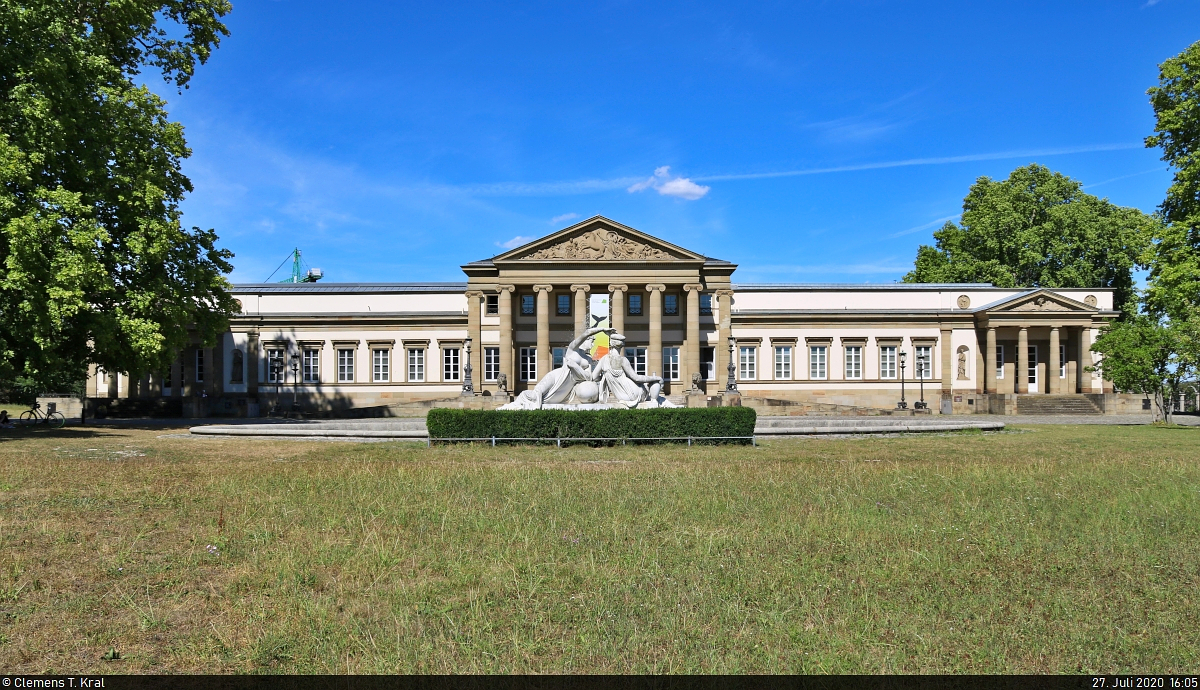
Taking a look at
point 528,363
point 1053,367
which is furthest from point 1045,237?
point 528,363

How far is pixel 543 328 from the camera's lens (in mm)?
45031

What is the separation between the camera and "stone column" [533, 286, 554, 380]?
44.8 metres

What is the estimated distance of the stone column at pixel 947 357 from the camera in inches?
1865

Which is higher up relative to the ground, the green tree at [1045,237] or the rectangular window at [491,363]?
the green tree at [1045,237]

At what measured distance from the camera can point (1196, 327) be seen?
89.3ft

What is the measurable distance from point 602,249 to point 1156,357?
28.7m

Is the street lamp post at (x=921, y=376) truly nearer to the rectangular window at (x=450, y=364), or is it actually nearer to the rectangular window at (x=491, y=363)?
the rectangular window at (x=491, y=363)

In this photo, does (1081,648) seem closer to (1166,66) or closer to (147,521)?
(147,521)

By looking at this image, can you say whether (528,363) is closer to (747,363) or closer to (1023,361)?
(747,363)

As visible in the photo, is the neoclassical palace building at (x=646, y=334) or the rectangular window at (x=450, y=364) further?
the rectangular window at (x=450, y=364)

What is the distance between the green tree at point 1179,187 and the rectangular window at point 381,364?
1586 inches

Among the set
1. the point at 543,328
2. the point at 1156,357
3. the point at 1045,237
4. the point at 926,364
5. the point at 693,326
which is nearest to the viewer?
the point at 1156,357

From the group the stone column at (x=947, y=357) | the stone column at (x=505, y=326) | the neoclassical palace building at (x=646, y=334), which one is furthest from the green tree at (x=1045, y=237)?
the stone column at (x=505, y=326)

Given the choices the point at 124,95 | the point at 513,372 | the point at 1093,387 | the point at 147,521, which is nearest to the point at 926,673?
the point at 147,521
